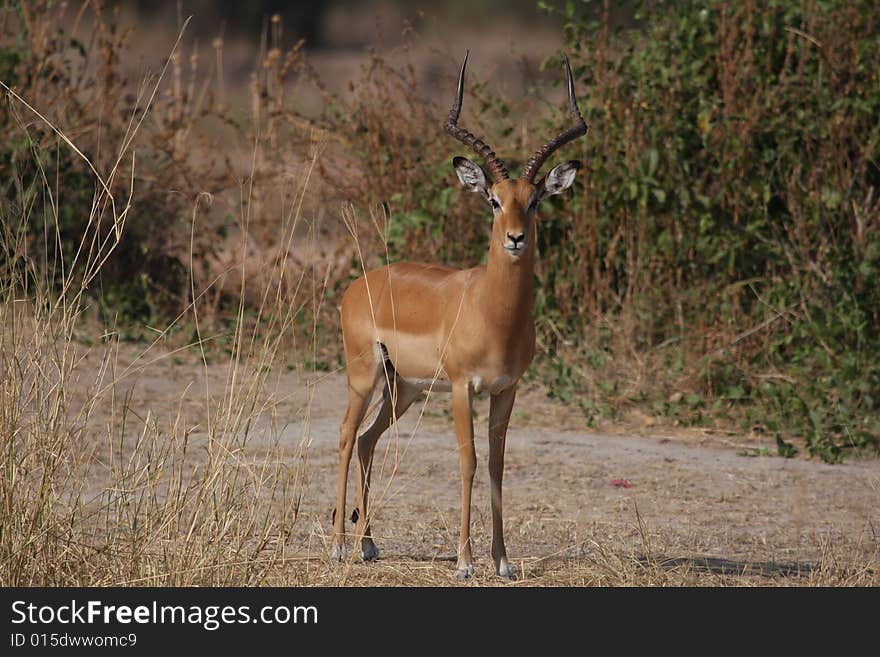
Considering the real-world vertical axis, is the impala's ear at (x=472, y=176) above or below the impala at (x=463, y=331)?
above

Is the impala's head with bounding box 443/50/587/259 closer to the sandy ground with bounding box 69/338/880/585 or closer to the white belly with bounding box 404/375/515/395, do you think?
the white belly with bounding box 404/375/515/395

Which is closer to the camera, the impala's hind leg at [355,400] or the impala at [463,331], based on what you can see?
the impala at [463,331]

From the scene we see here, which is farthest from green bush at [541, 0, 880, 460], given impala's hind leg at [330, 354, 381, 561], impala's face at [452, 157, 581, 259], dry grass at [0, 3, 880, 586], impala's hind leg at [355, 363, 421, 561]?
impala's face at [452, 157, 581, 259]

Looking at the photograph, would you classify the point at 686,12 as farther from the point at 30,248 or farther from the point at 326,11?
the point at 326,11

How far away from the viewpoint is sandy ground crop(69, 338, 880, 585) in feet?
18.0

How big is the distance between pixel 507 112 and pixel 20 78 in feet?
13.3

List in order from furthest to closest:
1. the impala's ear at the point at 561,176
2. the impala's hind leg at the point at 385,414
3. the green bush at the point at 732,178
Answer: the green bush at the point at 732,178 → the impala's hind leg at the point at 385,414 → the impala's ear at the point at 561,176

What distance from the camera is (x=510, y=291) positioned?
217 inches

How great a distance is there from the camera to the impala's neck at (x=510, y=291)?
18.1ft

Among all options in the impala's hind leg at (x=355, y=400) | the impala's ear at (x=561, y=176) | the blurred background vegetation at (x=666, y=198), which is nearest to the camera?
the impala's ear at (x=561, y=176)

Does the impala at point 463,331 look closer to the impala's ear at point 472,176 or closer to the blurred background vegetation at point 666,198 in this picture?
the impala's ear at point 472,176

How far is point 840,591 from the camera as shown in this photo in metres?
4.87

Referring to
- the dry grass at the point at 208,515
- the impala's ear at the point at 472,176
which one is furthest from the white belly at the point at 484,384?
the impala's ear at the point at 472,176

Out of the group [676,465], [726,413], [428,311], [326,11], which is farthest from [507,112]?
[326,11]
